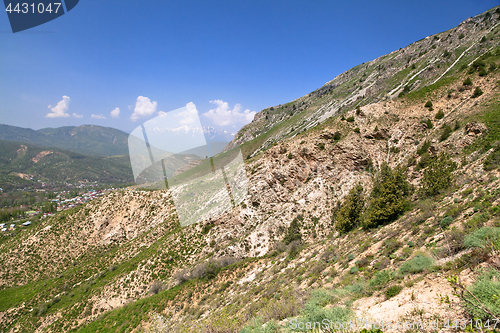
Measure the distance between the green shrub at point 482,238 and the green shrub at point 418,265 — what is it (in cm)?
130

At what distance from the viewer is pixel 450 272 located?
19.7 feet

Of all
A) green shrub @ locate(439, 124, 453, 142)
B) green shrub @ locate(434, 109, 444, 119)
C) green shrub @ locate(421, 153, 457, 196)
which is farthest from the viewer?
green shrub @ locate(434, 109, 444, 119)

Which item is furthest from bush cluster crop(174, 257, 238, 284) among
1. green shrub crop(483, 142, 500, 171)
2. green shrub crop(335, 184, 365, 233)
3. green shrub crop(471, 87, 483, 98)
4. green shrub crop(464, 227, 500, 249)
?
green shrub crop(471, 87, 483, 98)

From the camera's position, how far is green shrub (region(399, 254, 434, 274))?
700 cm

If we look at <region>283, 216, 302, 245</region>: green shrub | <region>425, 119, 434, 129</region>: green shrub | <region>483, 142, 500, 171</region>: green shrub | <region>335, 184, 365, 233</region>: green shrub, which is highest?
<region>425, 119, 434, 129</region>: green shrub

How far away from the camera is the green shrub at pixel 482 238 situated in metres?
5.75

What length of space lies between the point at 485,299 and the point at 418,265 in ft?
13.1

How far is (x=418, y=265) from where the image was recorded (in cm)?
722

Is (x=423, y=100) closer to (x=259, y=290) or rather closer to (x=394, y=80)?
(x=259, y=290)

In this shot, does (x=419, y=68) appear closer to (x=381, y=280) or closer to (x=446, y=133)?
(x=446, y=133)

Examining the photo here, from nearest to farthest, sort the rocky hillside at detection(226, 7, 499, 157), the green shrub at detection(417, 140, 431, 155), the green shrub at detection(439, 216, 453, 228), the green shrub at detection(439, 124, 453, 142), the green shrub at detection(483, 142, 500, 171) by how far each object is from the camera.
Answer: the green shrub at detection(439, 216, 453, 228)
the green shrub at detection(483, 142, 500, 171)
the green shrub at detection(439, 124, 453, 142)
the green shrub at detection(417, 140, 431, 155)
the rocky hillside at detection(226, 7, 499, 157)

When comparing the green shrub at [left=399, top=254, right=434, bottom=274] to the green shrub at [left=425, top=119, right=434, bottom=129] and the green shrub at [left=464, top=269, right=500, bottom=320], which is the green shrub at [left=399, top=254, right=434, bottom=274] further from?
the green shrub at [left=425, top=119, right=434, bottom=129]

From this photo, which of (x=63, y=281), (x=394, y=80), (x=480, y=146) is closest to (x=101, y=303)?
(x=63, y=281)

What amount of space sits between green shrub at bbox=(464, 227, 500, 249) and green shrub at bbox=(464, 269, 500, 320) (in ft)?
6.50
